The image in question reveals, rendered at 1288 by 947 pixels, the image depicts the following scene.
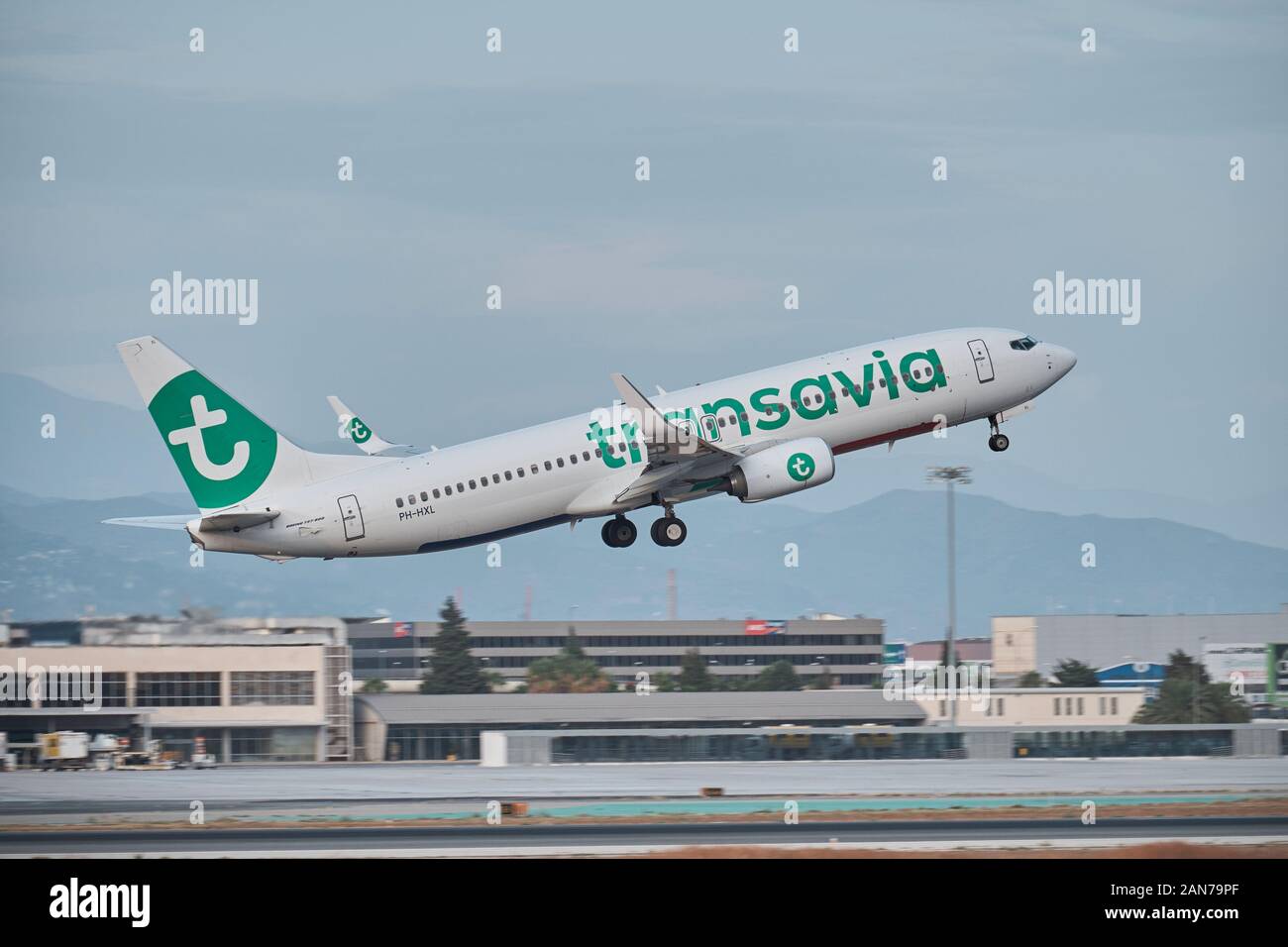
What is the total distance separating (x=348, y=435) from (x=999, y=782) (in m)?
32.4

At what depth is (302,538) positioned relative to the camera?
66.4 meters

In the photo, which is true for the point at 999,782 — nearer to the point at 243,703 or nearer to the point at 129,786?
the point at 129,786

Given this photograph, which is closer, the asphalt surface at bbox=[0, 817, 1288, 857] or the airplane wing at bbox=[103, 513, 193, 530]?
the asphalt surface at bbox=[0, 817, 1288, 857]

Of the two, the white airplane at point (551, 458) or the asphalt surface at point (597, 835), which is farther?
the white airplane at point (551, 458)

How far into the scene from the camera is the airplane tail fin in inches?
2653

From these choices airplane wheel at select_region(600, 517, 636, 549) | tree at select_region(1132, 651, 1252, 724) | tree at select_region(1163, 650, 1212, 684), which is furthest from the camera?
tree at select_region(1163, 650, 1212, 684)

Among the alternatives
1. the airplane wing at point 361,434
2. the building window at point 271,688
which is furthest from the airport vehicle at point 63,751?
the airplane wing at point 361,434

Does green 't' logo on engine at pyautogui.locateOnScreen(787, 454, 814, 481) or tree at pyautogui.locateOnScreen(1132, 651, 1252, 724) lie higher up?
green 't' logo on engine at pyautogui.locateOnScreen(787, 454, 814, 481)

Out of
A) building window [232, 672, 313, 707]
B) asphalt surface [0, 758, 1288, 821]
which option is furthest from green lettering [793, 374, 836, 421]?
building window [232, 672, 313, 707]

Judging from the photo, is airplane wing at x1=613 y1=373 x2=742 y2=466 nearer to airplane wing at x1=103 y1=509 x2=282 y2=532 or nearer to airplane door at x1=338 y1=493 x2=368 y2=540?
airplane door at x1=338 y1=493 x2=368 y2=540

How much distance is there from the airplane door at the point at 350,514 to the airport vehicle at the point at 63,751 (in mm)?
41595

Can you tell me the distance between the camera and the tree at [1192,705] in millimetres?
130875

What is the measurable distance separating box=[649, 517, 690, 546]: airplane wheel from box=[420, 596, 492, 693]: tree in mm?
80822

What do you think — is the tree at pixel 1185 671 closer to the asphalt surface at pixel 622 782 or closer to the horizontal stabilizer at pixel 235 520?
the asphalt surface at pixel 622 782
